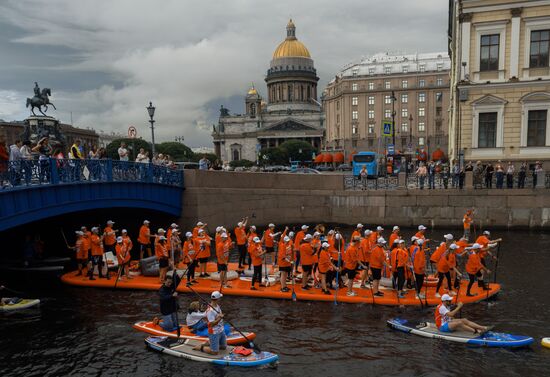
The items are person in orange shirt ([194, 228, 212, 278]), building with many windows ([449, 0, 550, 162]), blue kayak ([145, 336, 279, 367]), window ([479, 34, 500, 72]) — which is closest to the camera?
blue kayak ([145, 336, 279, 367])

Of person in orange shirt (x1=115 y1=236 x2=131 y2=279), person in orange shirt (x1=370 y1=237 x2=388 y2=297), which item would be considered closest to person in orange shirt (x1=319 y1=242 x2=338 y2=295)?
person in orange shirt (x1=370 y1=237 x2=388 y2=297)

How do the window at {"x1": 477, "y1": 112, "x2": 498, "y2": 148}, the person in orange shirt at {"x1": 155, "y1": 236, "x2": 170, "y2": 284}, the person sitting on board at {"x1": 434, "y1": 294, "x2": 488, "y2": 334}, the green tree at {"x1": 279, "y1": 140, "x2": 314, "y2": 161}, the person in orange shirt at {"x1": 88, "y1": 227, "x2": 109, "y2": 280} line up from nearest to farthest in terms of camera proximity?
the person sitting on board at {"x1": 434, "y1": 294, "x2": 488, "y2": 334} < the person in orange shirt at {"x1": 155, "y1": 236, "x2": 170, "y2": 284} < the person in orange shirt at {"x1": 88, "y1": 227, "x2": 109, "y2": 280} < the window at {"x1": 477, "y1": 112, "x2": 498, "y2": 148} < the green tree at {"x1": 279, "y1": 140, "x2": 314, "y2": 161}

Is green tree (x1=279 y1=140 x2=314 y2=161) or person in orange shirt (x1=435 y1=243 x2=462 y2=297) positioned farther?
green tree (x1=279 y1=140 x2=314 y2=161)

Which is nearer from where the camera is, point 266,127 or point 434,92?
point 434,92

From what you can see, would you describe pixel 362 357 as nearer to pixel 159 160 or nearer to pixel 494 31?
pixel 159 160

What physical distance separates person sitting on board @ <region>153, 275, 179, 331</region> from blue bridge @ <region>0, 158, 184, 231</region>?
6.83m

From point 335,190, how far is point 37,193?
20.8 m

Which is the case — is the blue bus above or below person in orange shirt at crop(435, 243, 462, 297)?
above

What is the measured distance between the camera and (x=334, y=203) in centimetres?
3297

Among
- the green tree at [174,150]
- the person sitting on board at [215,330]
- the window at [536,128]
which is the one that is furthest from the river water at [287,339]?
the green tree at [174,150]

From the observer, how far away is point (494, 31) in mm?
32969

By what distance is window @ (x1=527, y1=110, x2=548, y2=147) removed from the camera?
3259cm

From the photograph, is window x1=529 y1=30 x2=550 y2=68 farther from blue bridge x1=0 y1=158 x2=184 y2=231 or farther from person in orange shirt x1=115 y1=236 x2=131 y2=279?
person in orange shirt x1=115 y1=236 x2=131 y2=279

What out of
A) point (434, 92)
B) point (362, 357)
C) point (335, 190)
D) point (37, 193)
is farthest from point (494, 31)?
point (434, 92)
